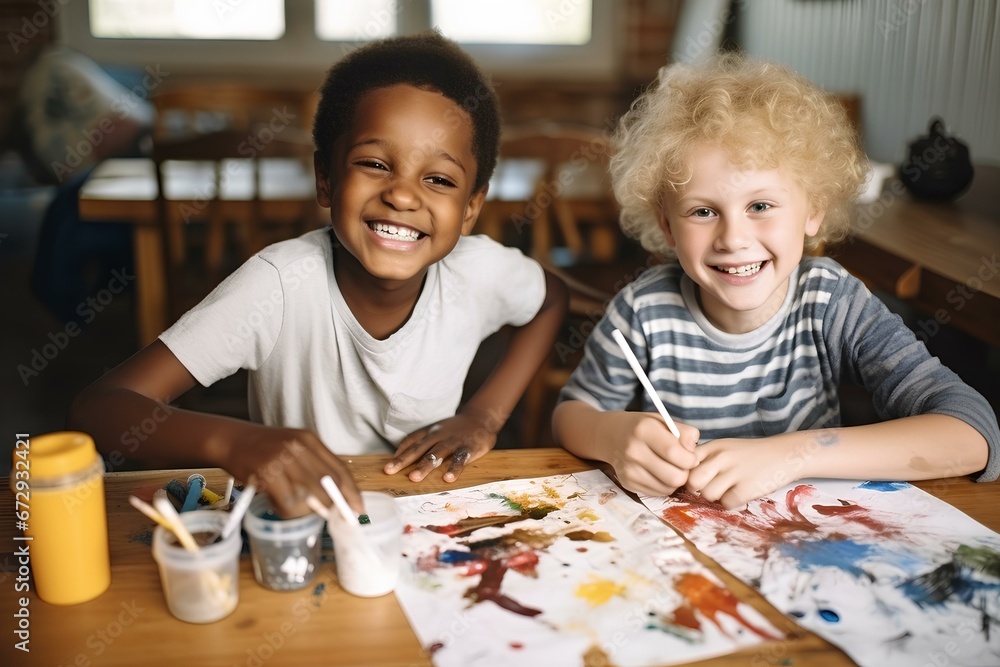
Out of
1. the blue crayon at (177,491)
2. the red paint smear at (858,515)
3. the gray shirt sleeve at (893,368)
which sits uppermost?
the gray shirt sleeve at (893,368)

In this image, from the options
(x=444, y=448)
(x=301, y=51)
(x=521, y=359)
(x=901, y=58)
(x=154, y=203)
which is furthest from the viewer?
(x=301, y=51)

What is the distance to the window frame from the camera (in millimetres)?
4309

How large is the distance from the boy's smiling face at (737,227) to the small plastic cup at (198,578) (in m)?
0.64

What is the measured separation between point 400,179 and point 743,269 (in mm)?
430

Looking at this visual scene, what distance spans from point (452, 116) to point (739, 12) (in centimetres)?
350

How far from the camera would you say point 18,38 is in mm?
4320

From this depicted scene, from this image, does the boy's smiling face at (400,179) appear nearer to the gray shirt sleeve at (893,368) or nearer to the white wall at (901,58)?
the gray shirt sleeve at (893,368)

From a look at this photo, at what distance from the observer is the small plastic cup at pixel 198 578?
674 millimetres

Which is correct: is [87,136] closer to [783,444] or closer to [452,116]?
[452,116]

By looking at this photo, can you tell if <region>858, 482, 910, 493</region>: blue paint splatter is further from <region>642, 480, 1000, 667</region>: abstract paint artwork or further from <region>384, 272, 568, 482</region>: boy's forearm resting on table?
<region>384, 272, 568, 482</region>: boy's forearm resting on table

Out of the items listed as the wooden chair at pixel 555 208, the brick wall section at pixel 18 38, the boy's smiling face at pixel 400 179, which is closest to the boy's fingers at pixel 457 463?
the boy's smiling face at pixel 400 179

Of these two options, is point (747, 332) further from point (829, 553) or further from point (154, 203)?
point (154, 203)

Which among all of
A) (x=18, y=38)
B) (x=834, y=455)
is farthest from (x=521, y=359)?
(x=18, y=38)

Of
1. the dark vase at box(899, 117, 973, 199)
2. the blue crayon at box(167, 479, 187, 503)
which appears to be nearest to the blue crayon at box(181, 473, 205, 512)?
the blue crayon at box(167, 479, 187, 503)
